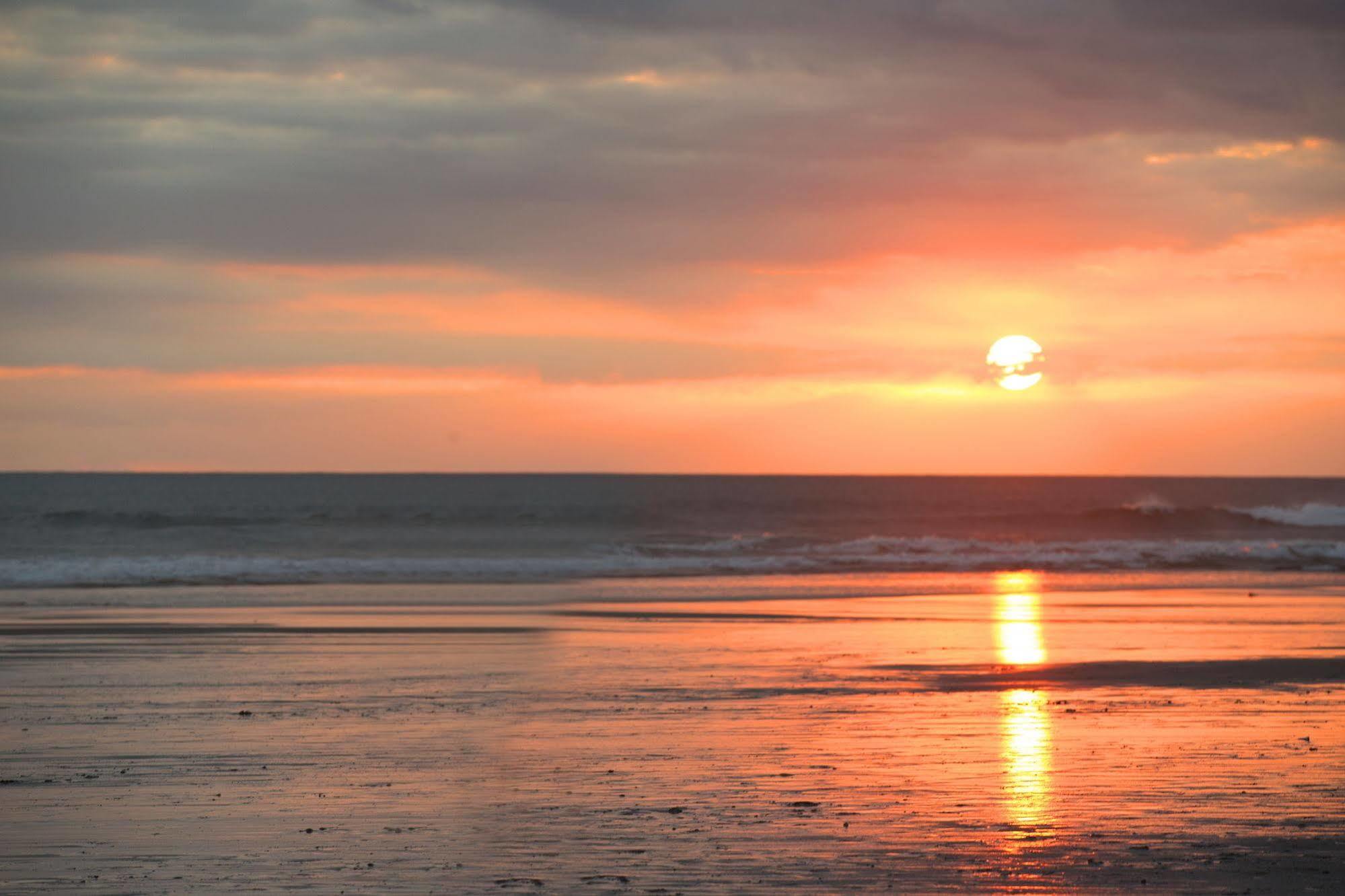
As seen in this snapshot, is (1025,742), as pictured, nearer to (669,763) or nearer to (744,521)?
(669,763)

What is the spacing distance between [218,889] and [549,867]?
5.63 ft

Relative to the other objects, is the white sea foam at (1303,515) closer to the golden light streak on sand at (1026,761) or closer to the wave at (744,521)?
the wave at (744,521)

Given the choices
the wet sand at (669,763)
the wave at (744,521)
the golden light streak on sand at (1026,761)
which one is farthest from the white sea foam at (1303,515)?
the golden light streak on sand at (1026,761)

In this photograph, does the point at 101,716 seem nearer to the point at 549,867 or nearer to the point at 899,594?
the point at 549,867

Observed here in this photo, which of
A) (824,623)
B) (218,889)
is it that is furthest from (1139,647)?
(218,889)

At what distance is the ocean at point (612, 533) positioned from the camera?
33.6 m

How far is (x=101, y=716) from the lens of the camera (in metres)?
11.7

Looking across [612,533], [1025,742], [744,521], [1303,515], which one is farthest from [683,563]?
[1303,515]

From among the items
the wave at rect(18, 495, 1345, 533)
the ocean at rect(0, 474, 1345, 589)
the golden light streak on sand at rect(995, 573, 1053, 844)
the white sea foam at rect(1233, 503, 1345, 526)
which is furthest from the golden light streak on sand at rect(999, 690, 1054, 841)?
the white sea foam at rect(1233, 503, 1345, 526)

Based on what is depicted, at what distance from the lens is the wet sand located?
6965 mm

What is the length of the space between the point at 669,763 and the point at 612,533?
4834 cm

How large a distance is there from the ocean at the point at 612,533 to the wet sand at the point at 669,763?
50.1 feet

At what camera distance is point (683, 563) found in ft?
122

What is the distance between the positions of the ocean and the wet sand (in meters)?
15.3
